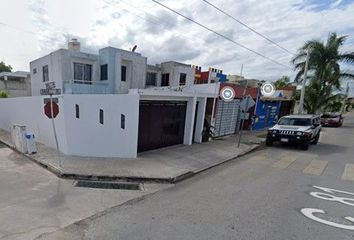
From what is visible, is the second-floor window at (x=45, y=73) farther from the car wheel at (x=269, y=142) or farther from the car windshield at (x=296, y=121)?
the car windshield at (x=296, y=121)

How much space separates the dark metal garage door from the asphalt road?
325 centimetres

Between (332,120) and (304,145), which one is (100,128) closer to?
(304,145)

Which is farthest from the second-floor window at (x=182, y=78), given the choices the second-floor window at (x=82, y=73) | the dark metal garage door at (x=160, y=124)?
the dark metal garage door at (x=160, y=124)

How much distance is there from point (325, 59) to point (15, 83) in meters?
35.1

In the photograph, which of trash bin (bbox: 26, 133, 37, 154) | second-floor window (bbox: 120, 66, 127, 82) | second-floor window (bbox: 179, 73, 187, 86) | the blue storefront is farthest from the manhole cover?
second-floor window (bbox: 179, 73, 187, 86)

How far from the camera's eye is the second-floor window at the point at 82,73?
15052 mm

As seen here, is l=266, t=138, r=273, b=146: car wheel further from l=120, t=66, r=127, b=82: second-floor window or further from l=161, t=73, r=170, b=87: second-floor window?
l=161, t=73, r=170, b=87: second-floor window

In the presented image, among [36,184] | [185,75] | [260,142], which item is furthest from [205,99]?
[185,75]

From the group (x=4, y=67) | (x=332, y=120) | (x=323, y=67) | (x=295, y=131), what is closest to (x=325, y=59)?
(x=323, y=67)

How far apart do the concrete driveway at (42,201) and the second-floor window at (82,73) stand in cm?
950

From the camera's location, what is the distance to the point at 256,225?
13.2 feet

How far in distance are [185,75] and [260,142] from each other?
10602mm

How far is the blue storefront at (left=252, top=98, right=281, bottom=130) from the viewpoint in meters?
18.0

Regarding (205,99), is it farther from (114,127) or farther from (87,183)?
(87,183)
